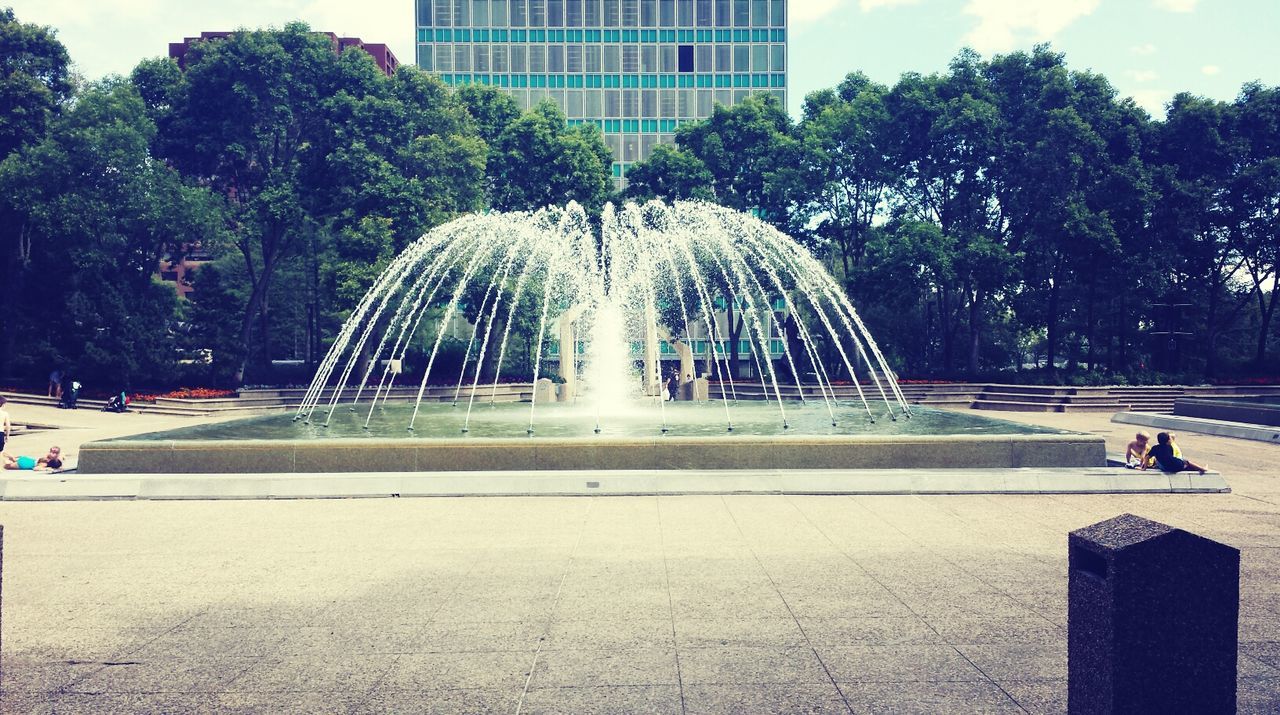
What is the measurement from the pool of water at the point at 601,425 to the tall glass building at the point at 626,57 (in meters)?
67.3

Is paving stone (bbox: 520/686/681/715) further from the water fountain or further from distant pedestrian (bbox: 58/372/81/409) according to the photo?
distant pedestrian (bbox: 58/372/81/409)

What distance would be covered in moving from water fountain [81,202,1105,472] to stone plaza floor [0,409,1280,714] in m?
1.96

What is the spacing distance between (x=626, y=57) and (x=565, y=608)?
8749cm

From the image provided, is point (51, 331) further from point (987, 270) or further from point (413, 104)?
point (987, 270)

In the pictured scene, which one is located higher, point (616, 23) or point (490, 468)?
point (616, 23)

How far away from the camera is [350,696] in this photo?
5.26m

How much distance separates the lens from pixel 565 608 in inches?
278

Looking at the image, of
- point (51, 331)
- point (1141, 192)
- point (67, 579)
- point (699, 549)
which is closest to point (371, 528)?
point (67, 579)

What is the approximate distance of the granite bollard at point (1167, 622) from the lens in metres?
3.79

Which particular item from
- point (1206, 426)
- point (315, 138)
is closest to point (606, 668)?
point (1206, 426)

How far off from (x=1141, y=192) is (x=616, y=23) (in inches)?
2380

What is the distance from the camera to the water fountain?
13875 mm

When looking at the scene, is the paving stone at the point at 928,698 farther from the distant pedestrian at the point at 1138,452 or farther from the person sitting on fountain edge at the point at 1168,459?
the distant pedestrian at the point at 1138,452

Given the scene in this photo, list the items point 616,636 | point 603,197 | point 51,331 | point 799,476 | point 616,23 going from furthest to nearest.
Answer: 1. point 616,23
2. point 603,197
3. point 51,331
4. point 799,476
5. point 616,636
